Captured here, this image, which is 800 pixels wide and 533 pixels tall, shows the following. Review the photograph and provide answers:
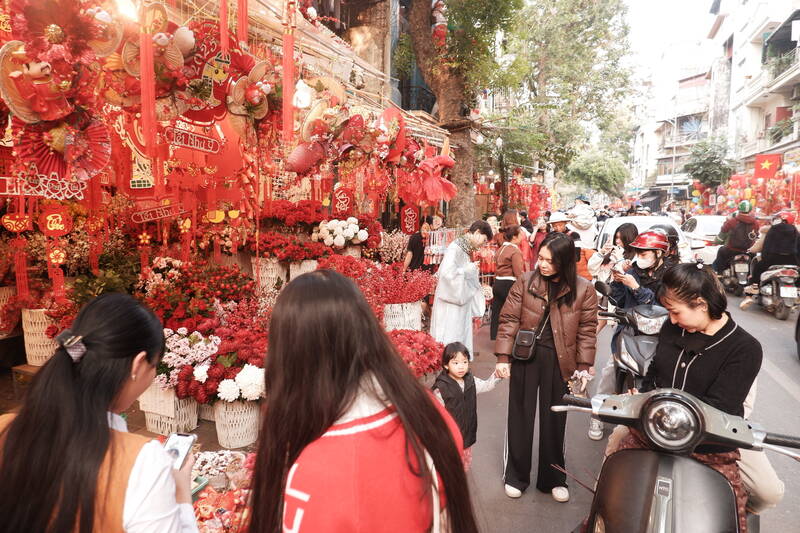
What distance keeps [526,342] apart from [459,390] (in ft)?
1.93

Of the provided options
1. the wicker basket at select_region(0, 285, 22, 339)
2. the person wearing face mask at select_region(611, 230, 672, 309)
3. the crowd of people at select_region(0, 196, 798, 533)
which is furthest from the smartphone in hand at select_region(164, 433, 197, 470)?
the wicker basket at select_region(0, 285, 22, 339)

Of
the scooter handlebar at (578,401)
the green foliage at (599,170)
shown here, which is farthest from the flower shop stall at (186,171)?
the green foliage at (599,170)

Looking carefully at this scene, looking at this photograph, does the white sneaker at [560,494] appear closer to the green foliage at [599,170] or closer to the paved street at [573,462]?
the paved street at [573,462]

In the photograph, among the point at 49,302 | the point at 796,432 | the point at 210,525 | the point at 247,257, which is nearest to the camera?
the point at 210,525

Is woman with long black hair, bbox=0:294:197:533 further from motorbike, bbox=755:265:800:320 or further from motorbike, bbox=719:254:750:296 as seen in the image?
motorbike, bbox=719:254:750:296

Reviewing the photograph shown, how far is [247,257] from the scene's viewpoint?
7.56 m

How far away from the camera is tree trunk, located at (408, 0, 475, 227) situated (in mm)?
10058

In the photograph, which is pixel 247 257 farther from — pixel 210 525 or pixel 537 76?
pixel 537 76

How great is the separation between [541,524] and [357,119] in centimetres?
416

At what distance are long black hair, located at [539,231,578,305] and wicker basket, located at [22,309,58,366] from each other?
477 centimetres

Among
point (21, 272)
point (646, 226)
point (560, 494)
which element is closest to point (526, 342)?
point (560, 494)

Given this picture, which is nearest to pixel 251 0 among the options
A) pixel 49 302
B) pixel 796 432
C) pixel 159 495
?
pixel 49 302

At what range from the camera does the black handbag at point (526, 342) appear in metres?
3.34

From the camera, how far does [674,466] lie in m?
1.85
